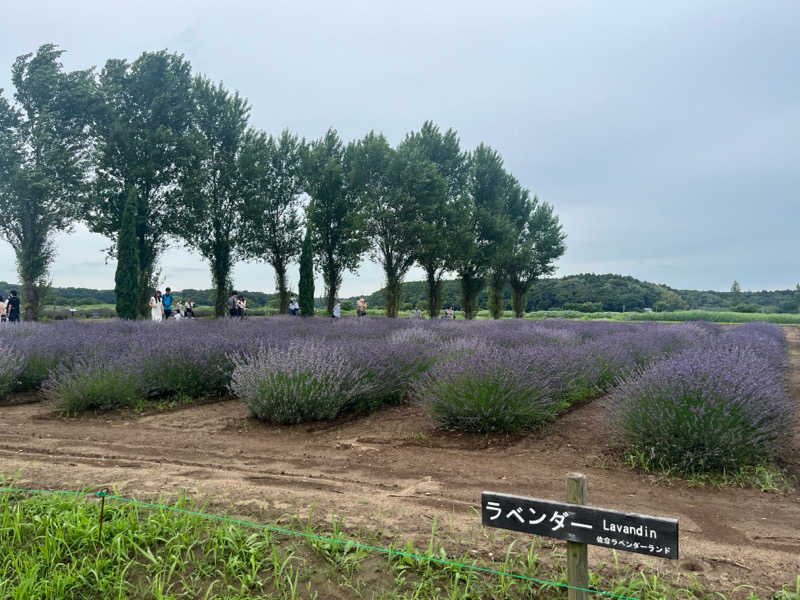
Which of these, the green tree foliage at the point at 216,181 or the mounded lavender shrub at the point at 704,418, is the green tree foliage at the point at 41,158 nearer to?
the green tree foliage at the point at 216,181

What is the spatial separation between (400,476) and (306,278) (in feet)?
75.9

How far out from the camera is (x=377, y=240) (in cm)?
2598

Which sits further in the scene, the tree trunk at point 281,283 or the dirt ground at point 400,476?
the tree trunk at point 281,283

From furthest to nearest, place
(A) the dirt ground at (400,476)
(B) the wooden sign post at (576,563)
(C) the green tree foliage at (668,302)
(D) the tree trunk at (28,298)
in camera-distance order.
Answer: (C) the green tree foliage at (668,302) → (D) the tree trunk at (28,298) → (A) the dirt ground at (400,476) → (B) the wooden sign post at (576,563)

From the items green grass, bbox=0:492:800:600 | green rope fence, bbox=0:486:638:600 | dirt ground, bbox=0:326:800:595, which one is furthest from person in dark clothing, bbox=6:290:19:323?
green grass, bbox=0:492:800:600

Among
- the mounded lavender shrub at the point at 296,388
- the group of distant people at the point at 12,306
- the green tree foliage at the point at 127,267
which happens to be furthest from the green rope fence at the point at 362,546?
the green tree foliage at the point at 127,267

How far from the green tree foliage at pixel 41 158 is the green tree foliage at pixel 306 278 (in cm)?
1014

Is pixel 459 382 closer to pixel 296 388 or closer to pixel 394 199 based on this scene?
pixel 296 388

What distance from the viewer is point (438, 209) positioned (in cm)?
2638

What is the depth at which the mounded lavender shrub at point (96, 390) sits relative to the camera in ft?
21.8

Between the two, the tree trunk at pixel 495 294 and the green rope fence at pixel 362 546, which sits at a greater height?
the tree trunk at pixel 495 294

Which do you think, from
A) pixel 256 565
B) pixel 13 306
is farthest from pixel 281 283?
pixel 256 565

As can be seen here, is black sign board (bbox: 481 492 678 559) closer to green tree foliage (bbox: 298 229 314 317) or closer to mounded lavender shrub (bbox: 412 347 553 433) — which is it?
mounded lavender shrub (bbox: 412 347 553 433)

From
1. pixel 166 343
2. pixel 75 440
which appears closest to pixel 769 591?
pixel 75 440
